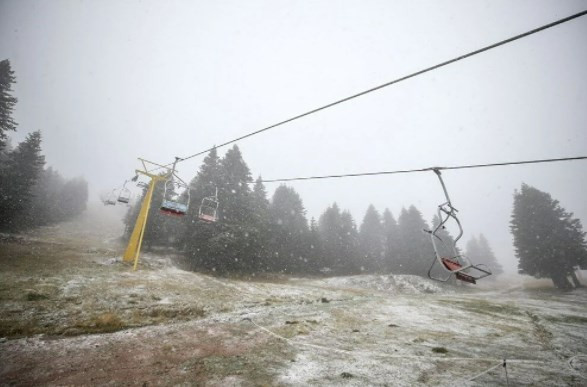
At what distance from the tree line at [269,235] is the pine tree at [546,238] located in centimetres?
1504

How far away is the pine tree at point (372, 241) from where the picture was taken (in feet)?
184

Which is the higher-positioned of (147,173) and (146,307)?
(147,173)

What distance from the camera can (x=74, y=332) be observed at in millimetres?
8711

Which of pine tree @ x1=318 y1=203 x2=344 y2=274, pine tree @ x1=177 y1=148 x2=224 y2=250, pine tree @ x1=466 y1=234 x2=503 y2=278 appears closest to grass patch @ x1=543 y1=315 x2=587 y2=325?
pine tree @ x1=177 y1=148 x2=224 y2=250

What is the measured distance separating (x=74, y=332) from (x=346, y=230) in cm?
4859

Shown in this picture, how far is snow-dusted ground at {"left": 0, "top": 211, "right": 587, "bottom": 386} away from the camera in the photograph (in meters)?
6.74

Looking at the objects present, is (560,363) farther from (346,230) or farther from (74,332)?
(346,230)

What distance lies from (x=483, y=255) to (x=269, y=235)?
79.6 m

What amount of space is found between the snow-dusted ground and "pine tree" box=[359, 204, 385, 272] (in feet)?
127

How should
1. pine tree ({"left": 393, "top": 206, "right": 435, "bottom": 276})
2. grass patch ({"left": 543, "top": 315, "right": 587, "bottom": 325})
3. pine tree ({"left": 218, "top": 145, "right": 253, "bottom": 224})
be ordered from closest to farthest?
grass patch ({"left": 543, "top": 315, "right": 587, "bottom": 325}) → pine tree ({"left": 218, "top": 145, "right": 253, "bottom": 224}) → pine tree ({"left": 393, "top": 206, "right": 435, "bottom": 276})

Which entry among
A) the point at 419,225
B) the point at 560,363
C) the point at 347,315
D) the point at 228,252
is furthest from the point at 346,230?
the point at 560,363

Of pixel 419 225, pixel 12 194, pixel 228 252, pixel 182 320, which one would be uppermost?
pixel 419 225

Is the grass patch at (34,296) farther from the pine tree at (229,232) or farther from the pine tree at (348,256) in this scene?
the pine tree at (348,256)

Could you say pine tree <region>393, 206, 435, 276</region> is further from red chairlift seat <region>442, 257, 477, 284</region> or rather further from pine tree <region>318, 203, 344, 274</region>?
red chairlift seat <region>442, 257, 477, 284</region>
